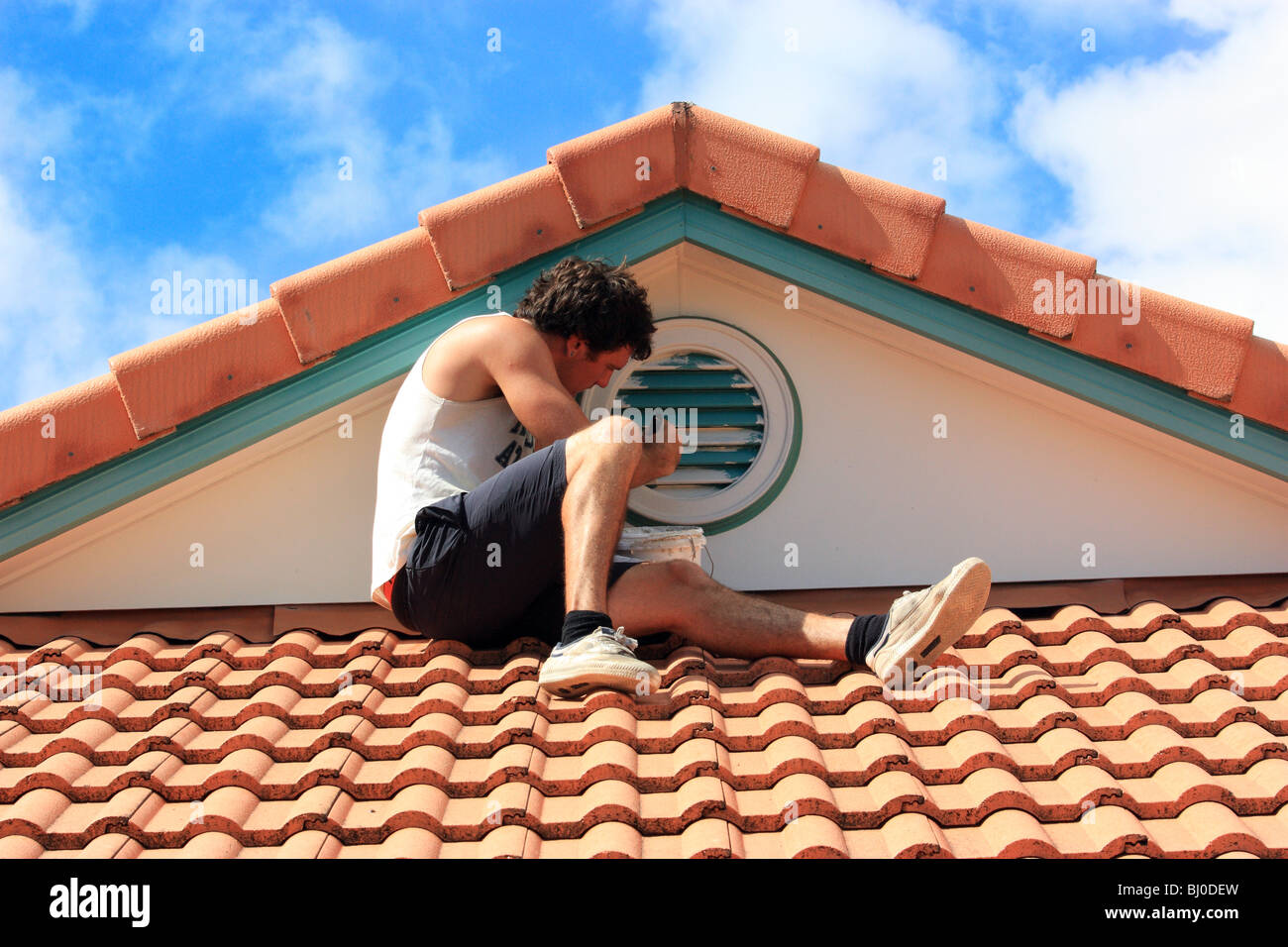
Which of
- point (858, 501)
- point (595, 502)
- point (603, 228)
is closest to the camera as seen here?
point (595, 502)

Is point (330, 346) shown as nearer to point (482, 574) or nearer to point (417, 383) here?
point (417, 383)

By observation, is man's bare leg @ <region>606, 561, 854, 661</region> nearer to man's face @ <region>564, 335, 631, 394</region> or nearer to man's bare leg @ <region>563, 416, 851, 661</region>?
man's bare leg @ <region>563, 416, 851, 661</region>

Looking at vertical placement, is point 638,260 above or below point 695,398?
above

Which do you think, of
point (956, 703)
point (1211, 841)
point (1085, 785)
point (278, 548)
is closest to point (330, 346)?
point (278, 548)

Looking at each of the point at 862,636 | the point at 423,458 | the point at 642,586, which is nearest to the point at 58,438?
the point at 423,458

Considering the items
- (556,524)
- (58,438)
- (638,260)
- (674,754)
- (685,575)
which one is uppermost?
(638,260)

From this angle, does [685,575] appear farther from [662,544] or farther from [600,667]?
[600,667]

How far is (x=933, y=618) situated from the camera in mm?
3160

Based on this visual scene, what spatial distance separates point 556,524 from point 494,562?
207 mm

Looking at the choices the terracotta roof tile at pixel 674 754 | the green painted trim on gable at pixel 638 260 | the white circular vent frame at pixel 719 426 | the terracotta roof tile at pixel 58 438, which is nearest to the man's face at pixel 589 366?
the white circular vent frame at pixel 719 426

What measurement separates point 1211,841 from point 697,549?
60.3 inches

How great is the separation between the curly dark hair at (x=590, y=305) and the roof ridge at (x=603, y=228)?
0.33 meters

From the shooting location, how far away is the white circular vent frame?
13.4 ft

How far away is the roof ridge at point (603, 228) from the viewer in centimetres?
391
